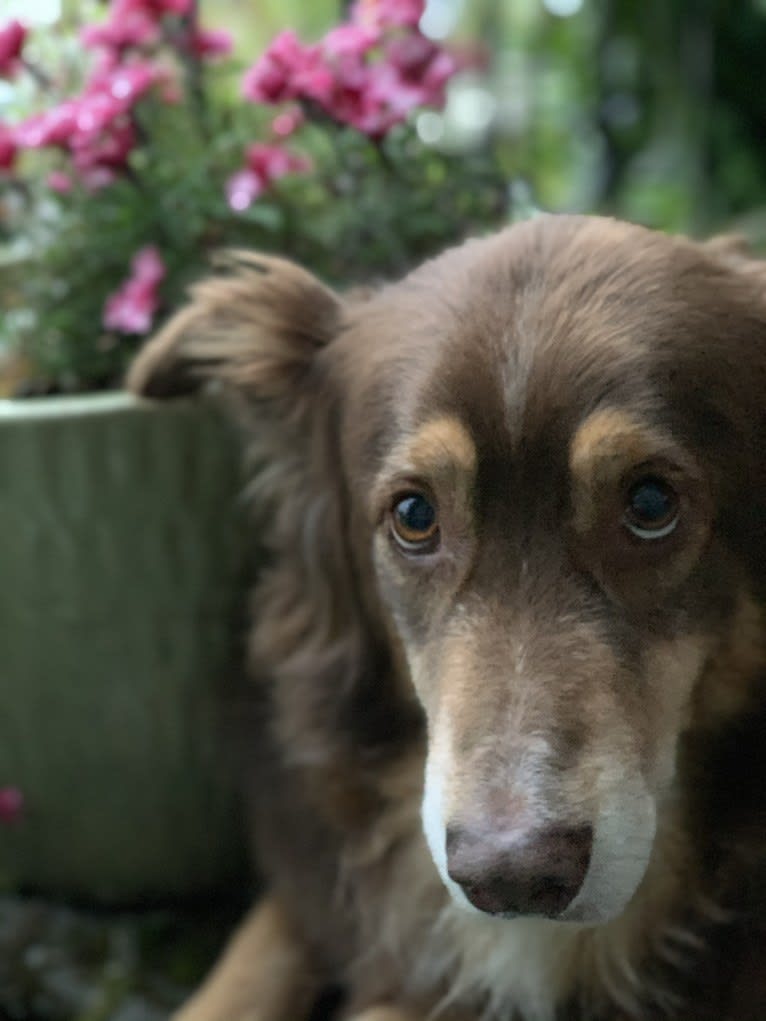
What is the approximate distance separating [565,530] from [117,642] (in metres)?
1.05

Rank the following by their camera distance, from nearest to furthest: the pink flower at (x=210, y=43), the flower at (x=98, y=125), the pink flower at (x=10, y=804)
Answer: the flower at (x=98, y=125) < the pink flower at (x=10, y=804) < the pink flower at (x=210, y=43)

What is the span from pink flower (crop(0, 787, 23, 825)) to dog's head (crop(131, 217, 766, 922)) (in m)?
0.99

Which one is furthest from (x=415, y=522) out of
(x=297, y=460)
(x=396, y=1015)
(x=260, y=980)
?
(x=260, y=980)

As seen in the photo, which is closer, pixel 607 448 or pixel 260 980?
pixel 607 448

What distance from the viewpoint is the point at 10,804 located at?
2213mm

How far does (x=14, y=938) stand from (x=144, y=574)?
0.79 meters

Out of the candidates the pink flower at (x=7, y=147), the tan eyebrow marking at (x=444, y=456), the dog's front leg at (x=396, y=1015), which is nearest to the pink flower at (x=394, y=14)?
the pink flower at (x=7, y=147)

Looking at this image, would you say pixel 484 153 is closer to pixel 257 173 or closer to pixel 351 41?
pixel 351 41

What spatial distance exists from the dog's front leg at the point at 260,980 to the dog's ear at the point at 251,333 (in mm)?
976

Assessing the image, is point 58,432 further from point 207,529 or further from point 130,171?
point 130,171

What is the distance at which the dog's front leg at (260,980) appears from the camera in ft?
6.41

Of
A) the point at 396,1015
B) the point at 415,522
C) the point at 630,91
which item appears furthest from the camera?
the point at 630,91

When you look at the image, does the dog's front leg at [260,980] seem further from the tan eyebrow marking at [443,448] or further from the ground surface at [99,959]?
the tan eyebrow marking at [443,448]

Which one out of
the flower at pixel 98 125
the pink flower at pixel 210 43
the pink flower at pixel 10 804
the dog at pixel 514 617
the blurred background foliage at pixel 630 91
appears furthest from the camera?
the blurred background foliage at pixel 630 91
